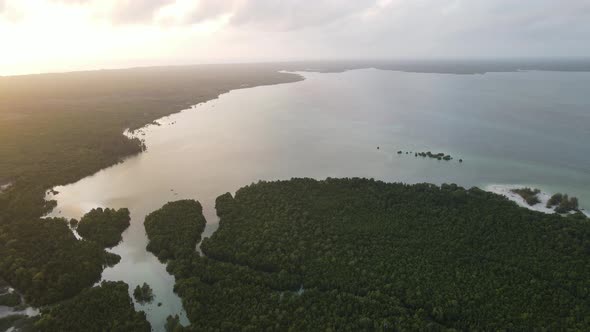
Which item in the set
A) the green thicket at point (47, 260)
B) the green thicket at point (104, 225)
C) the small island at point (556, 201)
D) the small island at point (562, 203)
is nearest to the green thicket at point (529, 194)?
the small island at point (556, 201)

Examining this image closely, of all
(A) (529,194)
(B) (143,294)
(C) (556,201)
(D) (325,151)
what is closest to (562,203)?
(C) (556,201)

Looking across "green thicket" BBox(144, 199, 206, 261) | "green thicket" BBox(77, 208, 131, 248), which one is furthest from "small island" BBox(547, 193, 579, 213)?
"green thicket" BBox(77, 208, 131, 248)

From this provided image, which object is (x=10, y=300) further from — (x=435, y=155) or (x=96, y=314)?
(x=435, y=155)

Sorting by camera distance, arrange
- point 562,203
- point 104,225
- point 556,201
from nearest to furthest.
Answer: point 104,225, point 562,203, point 556,201

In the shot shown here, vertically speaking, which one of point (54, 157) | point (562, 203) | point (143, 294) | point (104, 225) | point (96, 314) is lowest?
point (143, 294)

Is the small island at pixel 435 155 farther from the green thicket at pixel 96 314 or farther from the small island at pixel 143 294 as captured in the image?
the green thicket at pixel 96 314

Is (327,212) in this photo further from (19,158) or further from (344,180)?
(19,158)
